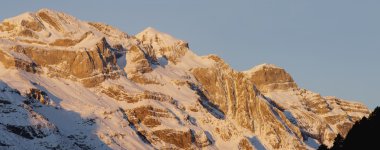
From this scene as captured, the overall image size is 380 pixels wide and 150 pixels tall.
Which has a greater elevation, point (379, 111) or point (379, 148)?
point (379, 111)

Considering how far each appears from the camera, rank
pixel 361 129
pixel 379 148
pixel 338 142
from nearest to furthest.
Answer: pixel 379 148
pixel 361 129
pixel 338 142

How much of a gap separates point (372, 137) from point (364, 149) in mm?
2838

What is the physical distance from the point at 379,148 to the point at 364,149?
272cm

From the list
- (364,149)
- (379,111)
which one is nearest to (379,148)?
(364,149)

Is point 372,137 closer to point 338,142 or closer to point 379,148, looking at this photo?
point 379,148

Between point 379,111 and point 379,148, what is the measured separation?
49.8 feet

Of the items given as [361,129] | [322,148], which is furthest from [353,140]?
[322,148]

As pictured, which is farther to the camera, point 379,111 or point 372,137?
point 379,111

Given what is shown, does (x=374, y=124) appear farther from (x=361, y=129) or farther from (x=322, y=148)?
(x=322, y=148)

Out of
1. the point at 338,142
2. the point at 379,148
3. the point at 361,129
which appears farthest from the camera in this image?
the point at 338,142

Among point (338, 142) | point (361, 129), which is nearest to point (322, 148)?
point (338, 142)

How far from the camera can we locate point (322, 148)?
165375 mm

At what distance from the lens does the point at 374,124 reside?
501ft

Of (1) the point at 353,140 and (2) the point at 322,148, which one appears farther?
(2) the point at 322,148
